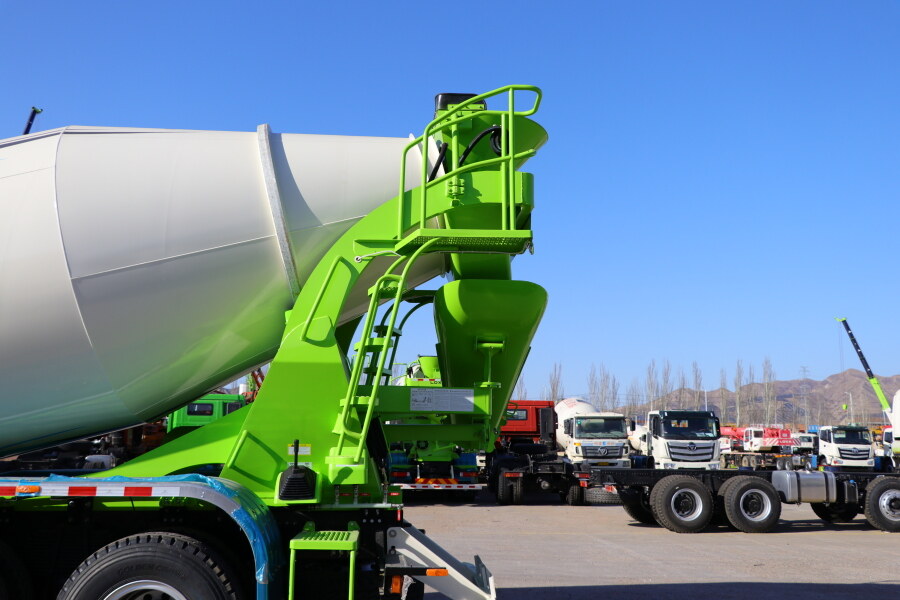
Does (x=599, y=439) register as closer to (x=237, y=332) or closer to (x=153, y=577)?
(x=237, y=332)

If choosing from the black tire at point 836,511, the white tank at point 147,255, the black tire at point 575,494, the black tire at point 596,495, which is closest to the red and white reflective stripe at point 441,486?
the black tire at point 575,494

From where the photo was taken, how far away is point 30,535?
5.46 meters

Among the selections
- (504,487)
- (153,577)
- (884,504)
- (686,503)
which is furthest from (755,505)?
(153,577)

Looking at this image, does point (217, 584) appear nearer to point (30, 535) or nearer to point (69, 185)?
point (30, 535)

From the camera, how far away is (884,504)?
15453mm

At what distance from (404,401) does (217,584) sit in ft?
5.56

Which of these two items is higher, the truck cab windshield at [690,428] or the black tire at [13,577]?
the truck cab windshield at [690,428]

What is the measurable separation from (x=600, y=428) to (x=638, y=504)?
7.71m

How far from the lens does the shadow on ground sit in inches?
329

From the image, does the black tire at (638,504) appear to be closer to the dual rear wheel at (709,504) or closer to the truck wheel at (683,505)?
the dual rear wheel at (709,504)

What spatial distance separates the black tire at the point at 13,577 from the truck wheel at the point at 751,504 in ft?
40.6

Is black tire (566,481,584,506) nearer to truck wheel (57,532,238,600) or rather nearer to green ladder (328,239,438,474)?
green ladder (328,239,438,474)

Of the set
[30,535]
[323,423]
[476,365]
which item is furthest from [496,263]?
[30,535]

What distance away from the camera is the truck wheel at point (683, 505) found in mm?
14609
